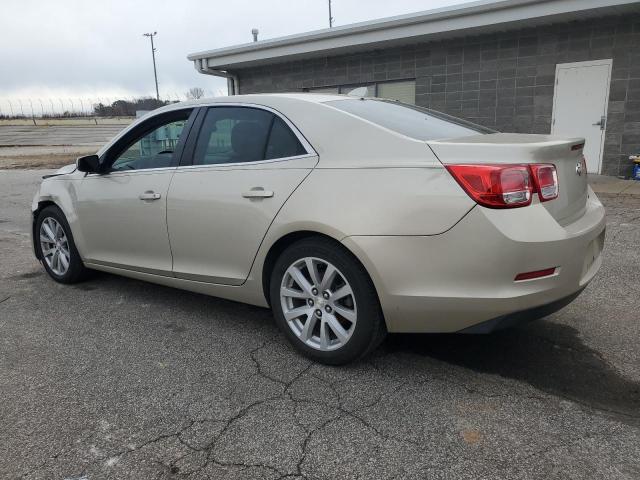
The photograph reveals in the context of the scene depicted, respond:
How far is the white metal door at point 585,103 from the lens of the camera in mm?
9906

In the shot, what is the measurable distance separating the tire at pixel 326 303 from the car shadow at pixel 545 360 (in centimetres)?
47

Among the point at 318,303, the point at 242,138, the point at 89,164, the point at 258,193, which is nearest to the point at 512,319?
the point at 318,303

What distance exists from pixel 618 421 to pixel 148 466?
2.12 m

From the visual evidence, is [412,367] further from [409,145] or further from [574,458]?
[409,145]

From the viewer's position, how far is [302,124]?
10.4 ft

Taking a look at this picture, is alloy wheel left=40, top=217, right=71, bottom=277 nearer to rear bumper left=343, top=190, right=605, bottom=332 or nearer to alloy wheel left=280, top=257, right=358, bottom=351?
alloy wheel left=280, top=257, right=358, bottom=351

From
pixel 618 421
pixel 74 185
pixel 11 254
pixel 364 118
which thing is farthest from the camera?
pixel 11 254

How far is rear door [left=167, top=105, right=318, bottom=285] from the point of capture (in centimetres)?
316

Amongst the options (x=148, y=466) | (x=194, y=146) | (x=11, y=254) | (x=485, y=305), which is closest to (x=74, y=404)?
(x=148, y=466)

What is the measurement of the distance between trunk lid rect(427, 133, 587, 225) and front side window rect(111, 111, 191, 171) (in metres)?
1.98

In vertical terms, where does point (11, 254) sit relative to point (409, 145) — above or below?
below

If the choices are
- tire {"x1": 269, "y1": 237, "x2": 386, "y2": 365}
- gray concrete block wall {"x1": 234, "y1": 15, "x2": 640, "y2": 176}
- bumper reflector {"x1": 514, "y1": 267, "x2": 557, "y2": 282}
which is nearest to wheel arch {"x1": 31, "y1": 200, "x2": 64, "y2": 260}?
tire {"x1": 269, "y1": 237, "x2": 386, "y2": 365}

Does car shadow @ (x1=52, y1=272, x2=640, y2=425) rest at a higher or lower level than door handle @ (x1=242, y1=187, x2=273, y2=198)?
lower

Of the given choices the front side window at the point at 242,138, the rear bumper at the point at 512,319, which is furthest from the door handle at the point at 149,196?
the rear bumper at the point at 512,319
